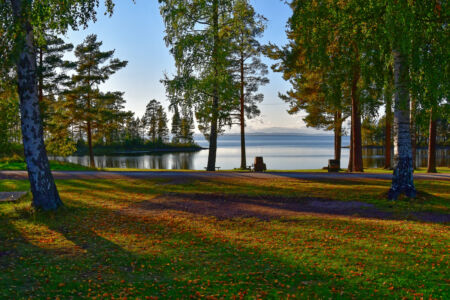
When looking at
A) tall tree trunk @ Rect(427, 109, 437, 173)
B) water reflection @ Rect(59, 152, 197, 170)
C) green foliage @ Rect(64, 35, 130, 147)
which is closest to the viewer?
tall tree trunk @ Rect(427, 109, 437, 173)

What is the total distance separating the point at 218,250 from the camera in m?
6.44

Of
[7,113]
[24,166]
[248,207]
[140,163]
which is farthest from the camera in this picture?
[140,163]

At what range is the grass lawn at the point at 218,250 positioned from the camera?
4754mm

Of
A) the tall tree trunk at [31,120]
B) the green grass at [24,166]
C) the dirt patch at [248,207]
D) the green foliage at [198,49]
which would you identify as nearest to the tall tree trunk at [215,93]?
the green foliage at [198,49]

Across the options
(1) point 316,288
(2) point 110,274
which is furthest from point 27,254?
(1) point 316,288

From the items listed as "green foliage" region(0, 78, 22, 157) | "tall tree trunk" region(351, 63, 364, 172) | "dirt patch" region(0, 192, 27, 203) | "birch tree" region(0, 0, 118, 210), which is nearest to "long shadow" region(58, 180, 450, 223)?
"birch tree" region(0, 0, 118, 210)

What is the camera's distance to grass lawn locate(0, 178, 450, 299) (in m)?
4.75

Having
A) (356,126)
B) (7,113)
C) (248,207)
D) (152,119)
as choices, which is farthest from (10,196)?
(152,119)

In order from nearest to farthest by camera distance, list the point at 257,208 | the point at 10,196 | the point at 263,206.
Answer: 1. the point at 257,208
2. the point at 263,206
3. the point at 10,196

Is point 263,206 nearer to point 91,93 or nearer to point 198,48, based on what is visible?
point 198,48

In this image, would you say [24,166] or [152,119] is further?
[152,119]

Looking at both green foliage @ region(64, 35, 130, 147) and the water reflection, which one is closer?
green foliage @ region(64, 35, 130, 147)

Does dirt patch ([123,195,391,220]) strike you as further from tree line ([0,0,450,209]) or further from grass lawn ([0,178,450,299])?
tree line ([0,0,450,209])

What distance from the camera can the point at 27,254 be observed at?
6.11 m
